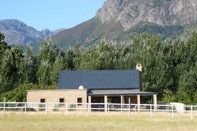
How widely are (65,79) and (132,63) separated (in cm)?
1964

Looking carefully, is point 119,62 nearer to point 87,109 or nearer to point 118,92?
point 118,92

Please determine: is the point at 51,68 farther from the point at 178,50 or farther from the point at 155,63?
the point at 178,50

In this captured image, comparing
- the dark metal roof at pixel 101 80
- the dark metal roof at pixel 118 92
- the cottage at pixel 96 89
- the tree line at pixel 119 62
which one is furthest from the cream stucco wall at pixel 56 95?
the tree line at pixel 119 62

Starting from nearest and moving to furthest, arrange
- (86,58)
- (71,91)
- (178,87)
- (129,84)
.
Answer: (71,91), (129,84), (178,87), (86,58)

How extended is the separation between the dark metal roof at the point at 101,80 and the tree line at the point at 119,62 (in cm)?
693

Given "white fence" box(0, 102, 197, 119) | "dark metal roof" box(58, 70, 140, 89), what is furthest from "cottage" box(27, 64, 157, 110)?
"white fence" box(0, 102, 197, 119)

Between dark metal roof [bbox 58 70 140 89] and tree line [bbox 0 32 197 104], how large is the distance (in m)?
6.93

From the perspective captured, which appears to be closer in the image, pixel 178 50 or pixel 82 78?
pixel 82 78

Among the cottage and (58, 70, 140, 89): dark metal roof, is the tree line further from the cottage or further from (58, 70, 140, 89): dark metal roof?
the cottage

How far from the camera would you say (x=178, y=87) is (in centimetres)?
7056

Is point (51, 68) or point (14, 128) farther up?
point (51, 68)

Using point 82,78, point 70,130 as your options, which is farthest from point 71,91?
point 70,130

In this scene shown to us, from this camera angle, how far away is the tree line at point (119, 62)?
7050 centimetres

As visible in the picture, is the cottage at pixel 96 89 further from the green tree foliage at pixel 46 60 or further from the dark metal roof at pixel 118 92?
the green tree foliage at pixel 46 60
